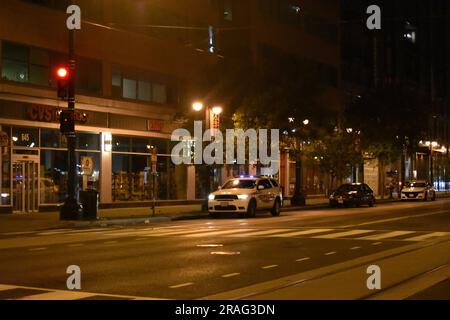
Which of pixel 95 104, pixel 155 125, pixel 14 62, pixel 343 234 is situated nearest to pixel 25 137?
pixel 14 62

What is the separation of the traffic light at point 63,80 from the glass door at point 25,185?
5.95m

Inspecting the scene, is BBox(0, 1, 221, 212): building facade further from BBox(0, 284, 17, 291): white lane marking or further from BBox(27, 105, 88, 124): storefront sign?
BBox(0, 284, 17, 291): white lane marking

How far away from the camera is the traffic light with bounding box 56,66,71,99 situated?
25.4 meters

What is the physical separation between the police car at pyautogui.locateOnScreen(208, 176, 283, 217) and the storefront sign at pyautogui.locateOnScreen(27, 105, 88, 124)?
6.81m

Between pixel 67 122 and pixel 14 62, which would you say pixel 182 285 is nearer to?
pixel 67 122

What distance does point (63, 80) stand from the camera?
2552 cm

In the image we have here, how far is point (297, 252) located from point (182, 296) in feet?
20.0

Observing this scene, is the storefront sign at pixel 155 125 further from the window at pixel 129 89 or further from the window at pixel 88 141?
the window at pixel 88 141

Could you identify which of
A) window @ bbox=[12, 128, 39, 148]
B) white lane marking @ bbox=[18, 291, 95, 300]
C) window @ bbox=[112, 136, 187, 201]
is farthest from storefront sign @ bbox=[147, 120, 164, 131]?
white lane marking @ bbox=[18, 291, 95, 300]

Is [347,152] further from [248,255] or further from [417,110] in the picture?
[248,255]

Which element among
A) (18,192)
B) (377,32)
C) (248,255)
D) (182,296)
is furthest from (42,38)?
(377,32)

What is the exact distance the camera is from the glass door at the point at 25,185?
3017cm

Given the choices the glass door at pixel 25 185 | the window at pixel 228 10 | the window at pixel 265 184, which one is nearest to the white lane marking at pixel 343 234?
the window at pixel 265 184
